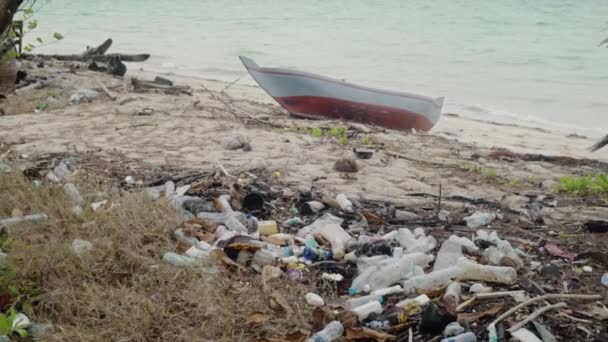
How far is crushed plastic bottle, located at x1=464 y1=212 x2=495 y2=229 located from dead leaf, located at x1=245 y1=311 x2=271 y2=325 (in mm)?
1788

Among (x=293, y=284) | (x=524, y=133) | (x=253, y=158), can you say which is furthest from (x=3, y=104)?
(x=524, y=133)

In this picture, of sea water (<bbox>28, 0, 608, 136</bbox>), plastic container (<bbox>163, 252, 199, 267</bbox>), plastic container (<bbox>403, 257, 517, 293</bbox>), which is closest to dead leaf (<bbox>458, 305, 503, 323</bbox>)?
plastic container (<bbox>403, 257, 517, 293</bbox>)

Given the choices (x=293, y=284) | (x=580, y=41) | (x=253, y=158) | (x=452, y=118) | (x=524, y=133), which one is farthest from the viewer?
(x=580, y=41)

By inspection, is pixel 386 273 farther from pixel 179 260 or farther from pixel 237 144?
pixel 237 144

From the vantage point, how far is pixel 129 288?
265 cm

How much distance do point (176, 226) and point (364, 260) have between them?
1.07 metres

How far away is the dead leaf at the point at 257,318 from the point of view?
2.45m

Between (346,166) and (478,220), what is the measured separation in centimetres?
145

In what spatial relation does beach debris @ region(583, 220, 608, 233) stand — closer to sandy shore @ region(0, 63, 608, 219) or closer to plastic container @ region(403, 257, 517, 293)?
sandy shore @ region(0, 63, 608, 219)

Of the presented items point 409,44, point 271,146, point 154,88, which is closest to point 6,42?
point 271,146

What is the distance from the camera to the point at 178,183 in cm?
433

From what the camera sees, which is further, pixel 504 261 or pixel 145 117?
pixel 145 117

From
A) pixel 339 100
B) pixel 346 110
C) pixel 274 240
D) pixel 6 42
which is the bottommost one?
pixel 346 110

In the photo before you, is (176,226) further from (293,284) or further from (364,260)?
(364,260)
